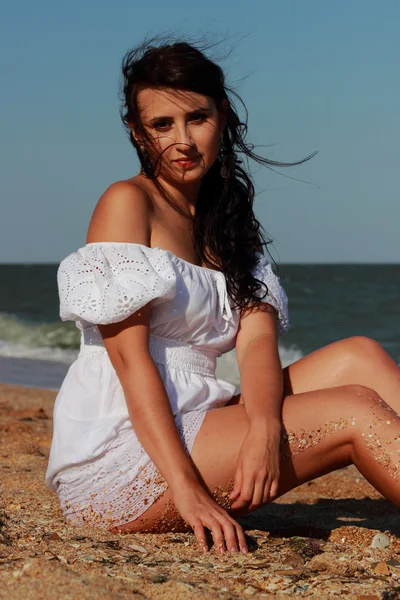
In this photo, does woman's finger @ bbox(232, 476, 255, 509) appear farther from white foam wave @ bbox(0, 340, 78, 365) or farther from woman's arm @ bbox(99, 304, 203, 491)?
white foam wave @ bbox(0, 340, 78, 365)

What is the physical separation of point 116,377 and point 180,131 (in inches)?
33.9

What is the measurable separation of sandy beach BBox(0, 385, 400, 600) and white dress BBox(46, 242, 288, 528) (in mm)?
136

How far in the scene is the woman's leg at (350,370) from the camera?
2.85 metres

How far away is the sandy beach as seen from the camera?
200 centimetres

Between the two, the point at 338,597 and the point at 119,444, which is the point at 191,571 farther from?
the point at 119,444

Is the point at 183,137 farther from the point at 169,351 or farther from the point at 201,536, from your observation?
the point at 201,536

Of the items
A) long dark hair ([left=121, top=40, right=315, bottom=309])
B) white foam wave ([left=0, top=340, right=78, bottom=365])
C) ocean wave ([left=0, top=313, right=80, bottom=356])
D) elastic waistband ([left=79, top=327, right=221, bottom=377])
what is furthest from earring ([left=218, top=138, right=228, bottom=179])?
ocean wave ([left=0, top=313, right=80, bottom=356])

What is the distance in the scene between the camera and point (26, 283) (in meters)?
38.0

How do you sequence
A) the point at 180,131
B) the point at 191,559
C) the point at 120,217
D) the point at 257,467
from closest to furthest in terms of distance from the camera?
1. the point at 191,559
2. the point at 257,467
3. the point at 120,217
4. the point at 180,131

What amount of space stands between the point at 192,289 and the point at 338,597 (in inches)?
43.9

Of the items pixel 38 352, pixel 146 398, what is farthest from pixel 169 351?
pixel 38 352

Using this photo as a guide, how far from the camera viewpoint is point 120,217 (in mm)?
2725

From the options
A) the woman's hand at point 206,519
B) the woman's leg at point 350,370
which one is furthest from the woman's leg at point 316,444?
the woman's leg at point 350,370

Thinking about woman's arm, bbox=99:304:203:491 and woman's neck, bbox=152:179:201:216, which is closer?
woman's arm, bbox=99:304:203:491
